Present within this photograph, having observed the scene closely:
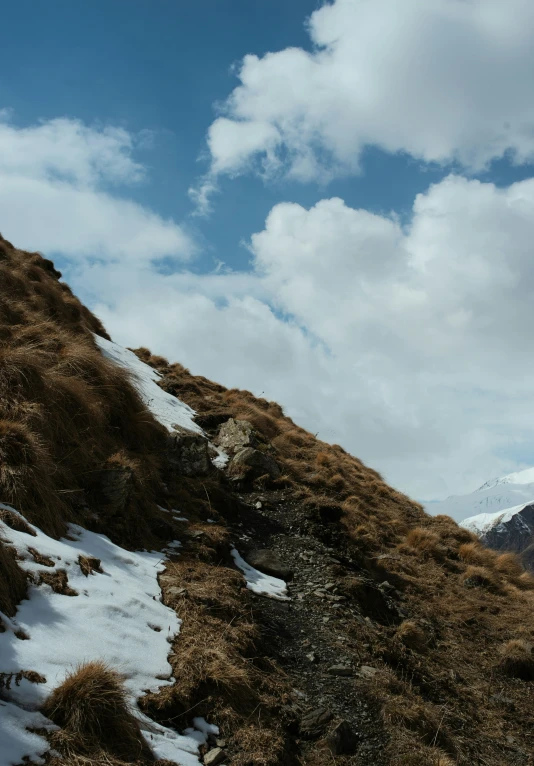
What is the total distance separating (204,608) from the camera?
21.9 feet

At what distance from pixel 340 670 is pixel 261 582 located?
235cm

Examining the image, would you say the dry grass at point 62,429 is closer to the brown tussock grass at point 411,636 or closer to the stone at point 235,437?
the stone at point 235,437

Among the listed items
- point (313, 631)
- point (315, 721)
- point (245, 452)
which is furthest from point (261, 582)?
point (245, 452)

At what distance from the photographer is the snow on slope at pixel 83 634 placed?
3.88 m

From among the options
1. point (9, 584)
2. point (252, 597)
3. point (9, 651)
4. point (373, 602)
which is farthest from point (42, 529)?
point (373, 602)

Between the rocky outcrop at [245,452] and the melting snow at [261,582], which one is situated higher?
the rocky outcrop at [245,452]

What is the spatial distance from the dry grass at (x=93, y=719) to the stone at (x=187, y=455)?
283 inches

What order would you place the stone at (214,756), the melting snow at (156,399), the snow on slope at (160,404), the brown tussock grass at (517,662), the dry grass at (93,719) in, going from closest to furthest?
the dry grass at (93,719)
the stone at (214,756)
the brown tussock grass at (517,662)
the snow on slope at (160,404)
the melting snow at (156,399)

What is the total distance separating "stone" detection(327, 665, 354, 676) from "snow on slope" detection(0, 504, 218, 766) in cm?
227

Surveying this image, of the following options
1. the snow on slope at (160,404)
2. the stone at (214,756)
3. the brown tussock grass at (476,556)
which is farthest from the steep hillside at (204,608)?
the brown tussock grass at (476,556)

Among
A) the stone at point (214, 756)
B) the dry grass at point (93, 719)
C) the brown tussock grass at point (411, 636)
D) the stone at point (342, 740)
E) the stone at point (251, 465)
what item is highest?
the stone at point (251, 465)

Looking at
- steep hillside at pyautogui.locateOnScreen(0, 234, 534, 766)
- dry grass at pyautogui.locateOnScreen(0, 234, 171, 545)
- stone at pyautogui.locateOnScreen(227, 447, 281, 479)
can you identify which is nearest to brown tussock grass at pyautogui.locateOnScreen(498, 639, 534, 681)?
steep hillside at pyautogui.locateOnScreen(0, 234, 534, 766)

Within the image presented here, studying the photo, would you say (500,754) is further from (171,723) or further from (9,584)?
(9,584)

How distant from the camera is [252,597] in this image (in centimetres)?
815
